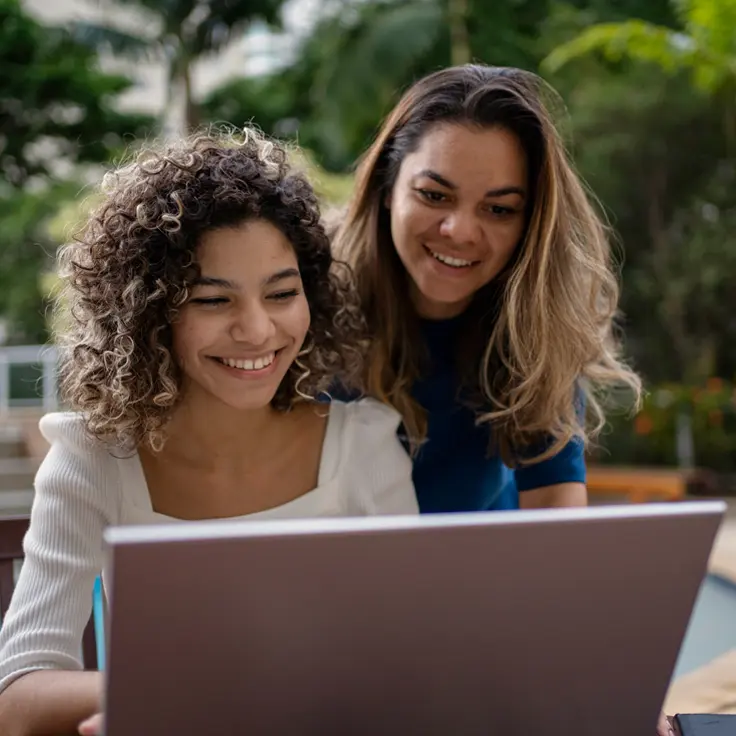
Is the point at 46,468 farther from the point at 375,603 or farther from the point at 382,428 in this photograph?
the point at 375,603

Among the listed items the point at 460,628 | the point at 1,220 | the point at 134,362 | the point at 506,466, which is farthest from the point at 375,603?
the point at 1,220

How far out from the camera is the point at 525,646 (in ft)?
2.21

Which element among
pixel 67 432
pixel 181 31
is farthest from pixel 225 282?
pixel 181 31

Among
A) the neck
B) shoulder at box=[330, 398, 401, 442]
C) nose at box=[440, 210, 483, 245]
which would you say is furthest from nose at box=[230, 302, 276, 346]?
nose at box=[440, 210, 483, 245]

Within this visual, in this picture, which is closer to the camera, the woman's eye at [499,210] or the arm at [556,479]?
the woman's eye at [499,210]

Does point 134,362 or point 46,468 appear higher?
point 134,362

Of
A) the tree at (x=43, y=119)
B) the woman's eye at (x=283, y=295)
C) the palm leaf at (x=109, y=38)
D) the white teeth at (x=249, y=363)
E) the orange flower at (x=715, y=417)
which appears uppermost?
the palm leaf at (x=109, y=38)

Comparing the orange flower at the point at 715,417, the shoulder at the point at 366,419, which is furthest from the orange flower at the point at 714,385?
the shoulder at the point at 366,419

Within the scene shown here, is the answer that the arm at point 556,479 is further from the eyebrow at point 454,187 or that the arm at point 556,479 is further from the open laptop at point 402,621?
the open laptop at point 402,621

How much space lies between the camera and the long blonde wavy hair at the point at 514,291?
152cm

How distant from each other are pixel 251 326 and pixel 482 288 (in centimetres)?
60

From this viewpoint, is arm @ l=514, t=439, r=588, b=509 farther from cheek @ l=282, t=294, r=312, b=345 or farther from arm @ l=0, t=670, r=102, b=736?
arm @ l=0, t=670, r=102, b=736

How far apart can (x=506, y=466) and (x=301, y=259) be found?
564 millimetres

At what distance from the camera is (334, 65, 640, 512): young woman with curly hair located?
1.51 metres
